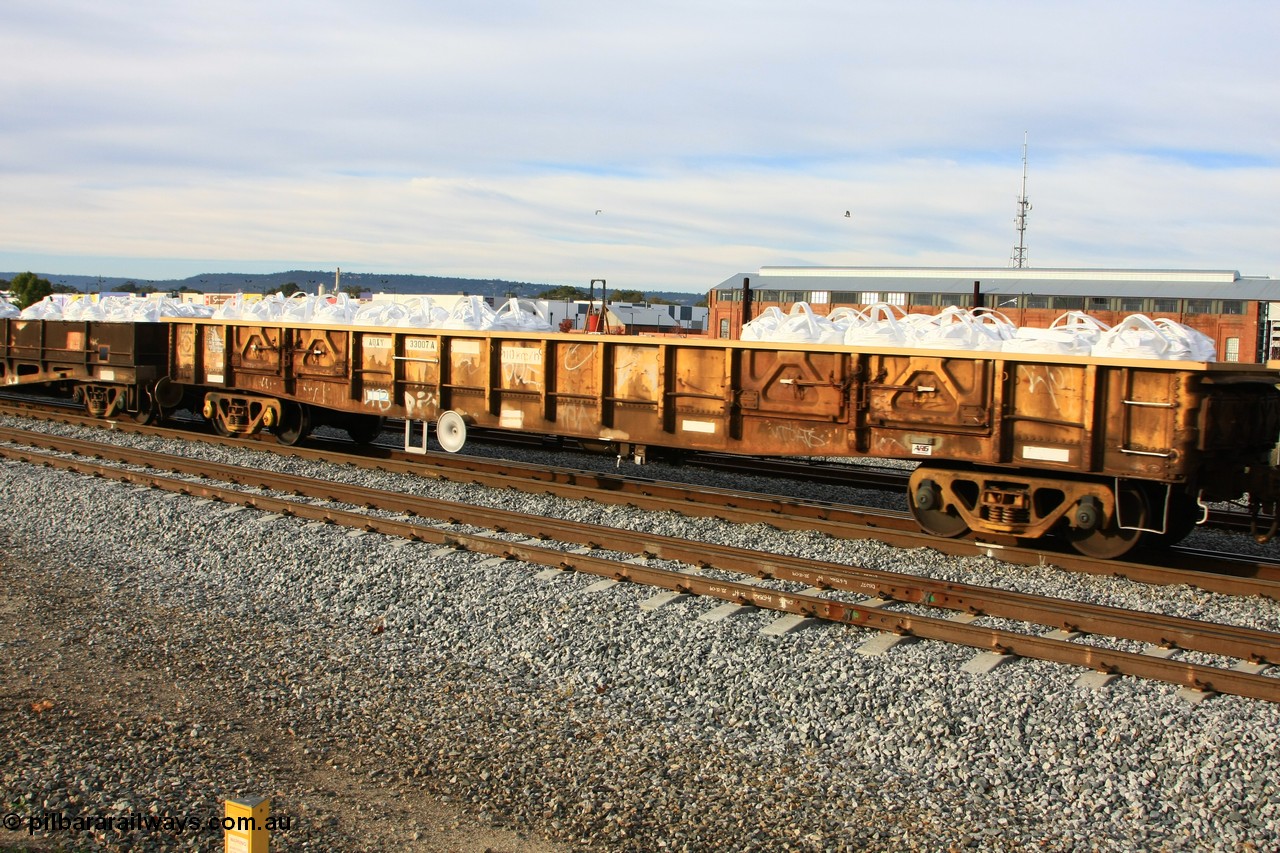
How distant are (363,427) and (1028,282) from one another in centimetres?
5420

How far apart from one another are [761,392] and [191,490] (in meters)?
7.19

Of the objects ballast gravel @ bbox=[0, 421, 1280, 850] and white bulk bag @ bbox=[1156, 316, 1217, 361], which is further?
white bulk bag @ bbox=[1156, 316, 1217, 361]

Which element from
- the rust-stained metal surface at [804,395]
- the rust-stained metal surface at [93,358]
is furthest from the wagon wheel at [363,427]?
the rust-stained metal surface at [93,358]

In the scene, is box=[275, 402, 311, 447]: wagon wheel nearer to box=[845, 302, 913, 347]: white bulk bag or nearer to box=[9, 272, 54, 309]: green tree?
box=[845, 302, 913, 347]: white bulk bag

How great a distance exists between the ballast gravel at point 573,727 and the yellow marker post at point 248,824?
1.10 meters

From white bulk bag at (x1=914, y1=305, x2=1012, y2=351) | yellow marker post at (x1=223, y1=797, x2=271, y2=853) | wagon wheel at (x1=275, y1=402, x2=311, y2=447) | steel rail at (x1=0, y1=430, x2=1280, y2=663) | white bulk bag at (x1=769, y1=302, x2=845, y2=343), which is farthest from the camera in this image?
wagon wheel at (x1=275, y1=402, x2=311, y2=447)

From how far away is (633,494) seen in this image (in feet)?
42.7

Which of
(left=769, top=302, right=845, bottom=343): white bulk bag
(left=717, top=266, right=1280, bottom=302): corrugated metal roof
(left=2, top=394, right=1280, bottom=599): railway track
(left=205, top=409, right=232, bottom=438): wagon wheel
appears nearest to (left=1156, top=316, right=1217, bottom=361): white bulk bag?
(left=2, top=394, right=1280, bottom=599): railway track

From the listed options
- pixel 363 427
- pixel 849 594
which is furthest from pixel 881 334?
pixel 363 427

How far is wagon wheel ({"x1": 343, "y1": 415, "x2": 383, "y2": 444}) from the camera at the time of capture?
1791cm

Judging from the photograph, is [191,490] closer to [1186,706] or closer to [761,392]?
[761,392]

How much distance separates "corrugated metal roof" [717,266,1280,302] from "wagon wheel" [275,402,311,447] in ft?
155

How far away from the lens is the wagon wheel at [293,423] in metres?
17.4

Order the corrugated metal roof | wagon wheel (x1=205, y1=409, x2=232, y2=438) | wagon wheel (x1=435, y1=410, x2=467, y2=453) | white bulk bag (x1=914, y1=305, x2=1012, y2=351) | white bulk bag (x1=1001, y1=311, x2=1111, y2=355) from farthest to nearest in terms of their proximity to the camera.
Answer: the corrugated metal roof < wagon wheel (x1=205, y1=409, x2=232, y2=438) < wagon wheel (x1=435, y1=410, x2=467, y2=453) < white bulk bag (x1=914, y1=305, x2=1012, y2=351) < white bulk bag (x1=1001, y1=311, x2=1111, y2=355)
